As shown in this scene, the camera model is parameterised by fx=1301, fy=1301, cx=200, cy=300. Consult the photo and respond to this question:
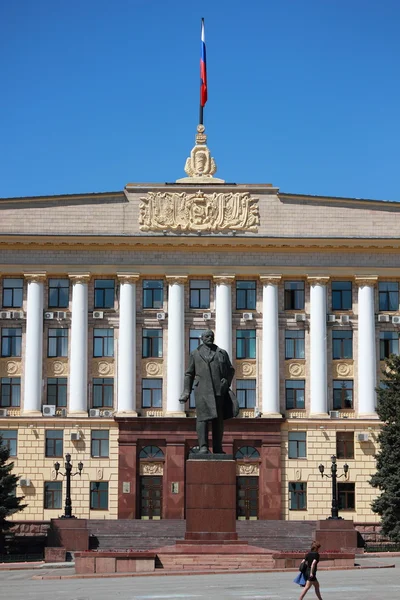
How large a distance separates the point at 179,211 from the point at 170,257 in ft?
6.37

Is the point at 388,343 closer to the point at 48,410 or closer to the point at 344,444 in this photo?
the point at 344,444

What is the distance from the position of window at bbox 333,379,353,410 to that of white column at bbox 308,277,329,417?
1.97ft

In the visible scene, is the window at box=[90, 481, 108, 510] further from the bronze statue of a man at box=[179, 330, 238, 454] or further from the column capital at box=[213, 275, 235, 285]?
the bronze statue of a man at box=[179, 330, 238, 454]

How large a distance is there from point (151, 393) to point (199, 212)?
7.68m

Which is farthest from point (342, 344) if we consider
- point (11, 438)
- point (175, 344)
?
point (11, 438)

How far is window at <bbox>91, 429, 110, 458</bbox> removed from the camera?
2047 inches

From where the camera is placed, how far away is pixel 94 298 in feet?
175

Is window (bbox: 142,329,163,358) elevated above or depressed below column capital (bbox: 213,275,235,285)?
below

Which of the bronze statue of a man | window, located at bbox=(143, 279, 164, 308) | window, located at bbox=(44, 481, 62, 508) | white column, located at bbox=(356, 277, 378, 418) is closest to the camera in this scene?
the bronze statue of a man

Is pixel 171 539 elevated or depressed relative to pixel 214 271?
depressed

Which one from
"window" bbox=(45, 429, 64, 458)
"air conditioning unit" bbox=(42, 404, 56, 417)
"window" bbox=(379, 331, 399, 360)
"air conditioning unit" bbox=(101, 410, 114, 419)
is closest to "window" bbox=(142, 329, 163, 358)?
"air conditioning unit" bbox=(101, 410, 114, 419)

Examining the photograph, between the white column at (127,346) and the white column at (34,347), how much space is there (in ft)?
10.5

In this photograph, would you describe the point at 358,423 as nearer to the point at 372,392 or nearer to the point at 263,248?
the point at 372,392

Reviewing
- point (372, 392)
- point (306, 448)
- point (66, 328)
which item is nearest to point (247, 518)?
point (306, 448)
